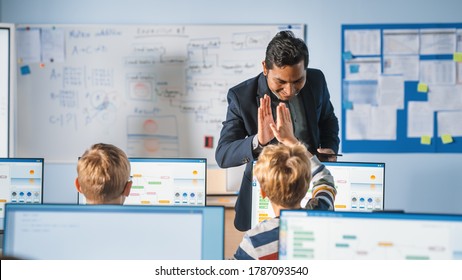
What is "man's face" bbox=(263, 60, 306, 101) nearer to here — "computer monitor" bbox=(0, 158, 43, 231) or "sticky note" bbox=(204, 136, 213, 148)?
"computer monitor" bbox=(0, 158, 43, 231)

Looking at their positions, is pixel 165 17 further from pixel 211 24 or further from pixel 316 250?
pixel 316 250

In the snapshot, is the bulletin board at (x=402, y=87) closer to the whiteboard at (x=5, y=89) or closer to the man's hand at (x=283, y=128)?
the man's hand at (x=283, y=128)

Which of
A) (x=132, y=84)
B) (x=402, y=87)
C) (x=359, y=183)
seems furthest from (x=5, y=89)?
(x=402, y=87)

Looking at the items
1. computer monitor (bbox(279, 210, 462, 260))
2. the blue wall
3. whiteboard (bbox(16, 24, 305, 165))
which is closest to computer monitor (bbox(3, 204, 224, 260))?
computer monitor (bbox(279, 210, 462, 260))

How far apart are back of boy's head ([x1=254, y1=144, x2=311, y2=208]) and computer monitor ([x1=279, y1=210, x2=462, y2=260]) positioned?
33cm

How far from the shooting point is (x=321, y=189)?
171cm

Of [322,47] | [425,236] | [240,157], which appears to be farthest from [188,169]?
[322,47]

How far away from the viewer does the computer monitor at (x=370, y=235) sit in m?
1.20

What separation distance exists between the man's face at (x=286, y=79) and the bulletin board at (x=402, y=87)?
6.40 feet

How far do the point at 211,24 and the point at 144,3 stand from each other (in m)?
0.54

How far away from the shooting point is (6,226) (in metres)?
1.34

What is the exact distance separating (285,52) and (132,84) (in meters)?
2.17

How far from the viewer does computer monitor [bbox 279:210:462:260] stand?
1.20 m

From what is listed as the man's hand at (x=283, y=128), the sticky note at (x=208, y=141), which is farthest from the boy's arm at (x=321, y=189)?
the sticky note at (x=208, y=141)
